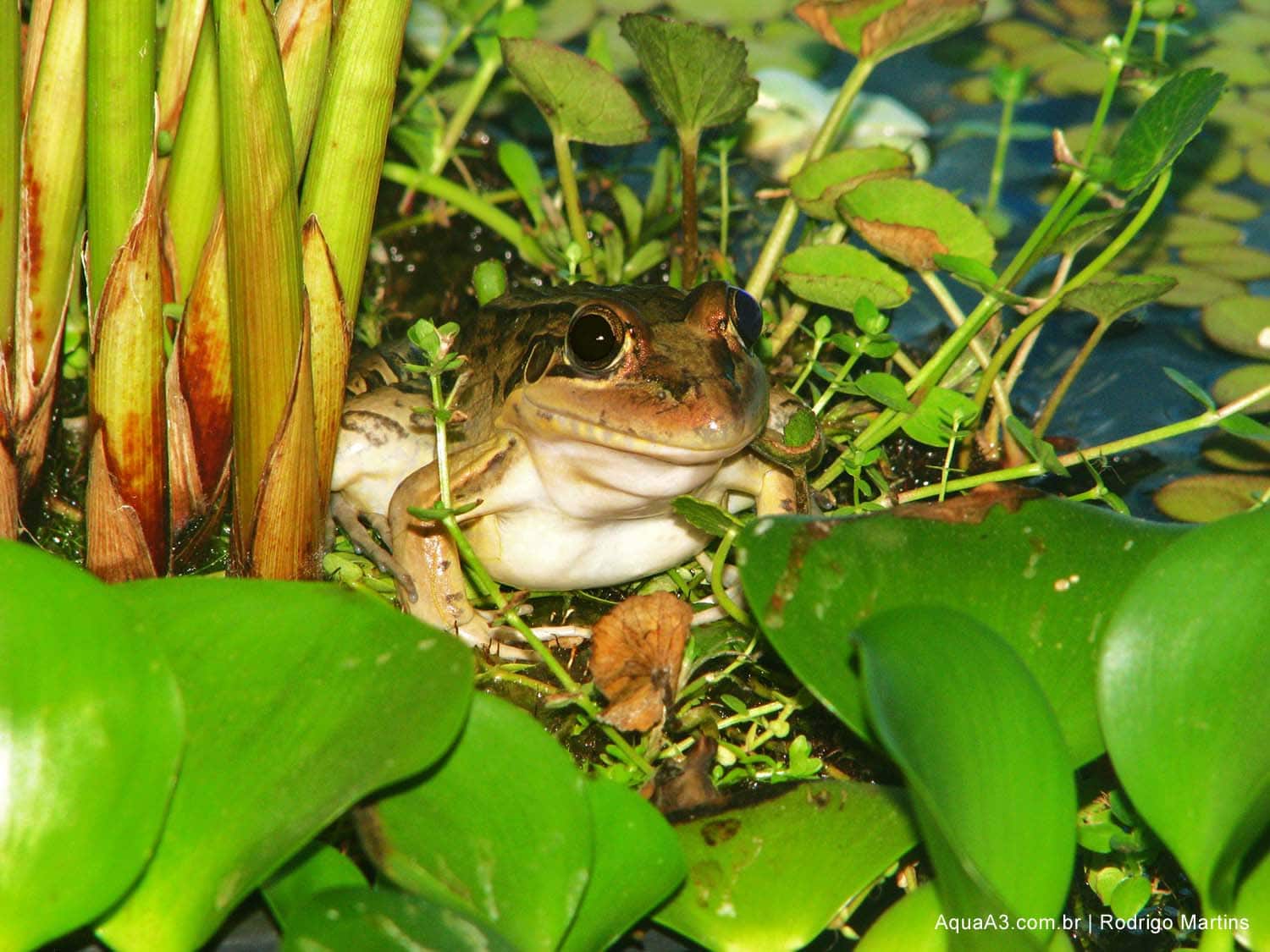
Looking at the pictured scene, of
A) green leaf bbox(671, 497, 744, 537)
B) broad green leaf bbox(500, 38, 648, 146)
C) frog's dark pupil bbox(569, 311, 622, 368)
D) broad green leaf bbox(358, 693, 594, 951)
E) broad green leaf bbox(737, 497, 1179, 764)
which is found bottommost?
broad green leaf bbox(358, 693, 594, 951)

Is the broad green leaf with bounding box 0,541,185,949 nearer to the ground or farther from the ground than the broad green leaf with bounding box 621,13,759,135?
nearer to the ground

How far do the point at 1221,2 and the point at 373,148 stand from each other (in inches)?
121

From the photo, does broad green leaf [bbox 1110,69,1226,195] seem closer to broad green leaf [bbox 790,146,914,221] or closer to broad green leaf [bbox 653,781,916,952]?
broad green leaf [bbox 790,146,914,221]

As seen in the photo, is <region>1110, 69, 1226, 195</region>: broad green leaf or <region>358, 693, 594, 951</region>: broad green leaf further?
<region>1110, 69, 1226, 195</region>: broad green leaf

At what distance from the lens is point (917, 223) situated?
80.9 inches

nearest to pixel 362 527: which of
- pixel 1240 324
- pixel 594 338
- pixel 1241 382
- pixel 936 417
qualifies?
pixel 594 338

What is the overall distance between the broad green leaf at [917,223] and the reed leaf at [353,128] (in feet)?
2.81

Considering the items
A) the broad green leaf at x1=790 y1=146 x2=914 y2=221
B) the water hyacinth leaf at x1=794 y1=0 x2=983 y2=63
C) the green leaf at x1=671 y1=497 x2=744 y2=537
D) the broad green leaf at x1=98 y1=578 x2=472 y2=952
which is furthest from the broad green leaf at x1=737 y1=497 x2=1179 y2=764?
the water hyacinth leaf at x1=794 y1=0 x2=983 y2=63

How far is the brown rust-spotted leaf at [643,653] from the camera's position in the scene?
1570 millimetres

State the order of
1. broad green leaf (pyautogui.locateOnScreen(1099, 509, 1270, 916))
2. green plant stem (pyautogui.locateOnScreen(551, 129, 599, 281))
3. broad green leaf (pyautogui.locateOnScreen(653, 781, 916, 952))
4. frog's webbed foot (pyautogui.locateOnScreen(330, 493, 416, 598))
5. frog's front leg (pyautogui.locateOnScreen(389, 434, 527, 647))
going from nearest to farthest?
broad green leaf (pyautogui.locateOnScreen(1099, 509, 1270, 916)), broad green leaf (pyautogui.locateOnScreen(653, 781, 916, 952)), frog's front leg (pyautogui.locateOnScreen(389, 434, 527, 647)), frog's webbed foot (pyautogui.locateOnScreen(330, 493, 416, 598)), green plant stem (pyautogui.locateOnScreen(551, 129, 599, 281))

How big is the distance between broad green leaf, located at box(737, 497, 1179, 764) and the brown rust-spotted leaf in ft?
0.92

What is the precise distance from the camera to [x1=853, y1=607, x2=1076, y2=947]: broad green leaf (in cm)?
112

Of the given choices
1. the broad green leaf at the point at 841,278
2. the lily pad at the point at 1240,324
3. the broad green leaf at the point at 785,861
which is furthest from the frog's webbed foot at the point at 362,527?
the lily pad at the point at 1240,324

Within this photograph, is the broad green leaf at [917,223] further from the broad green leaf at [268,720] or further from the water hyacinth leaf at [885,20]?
the broad green leaf at [268,720]
